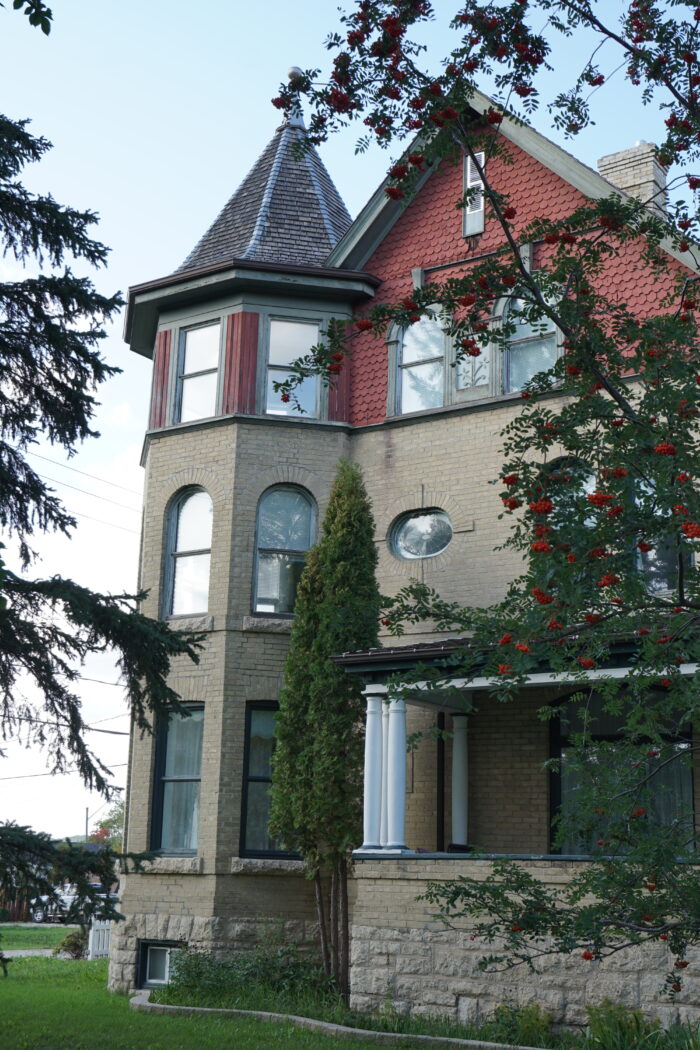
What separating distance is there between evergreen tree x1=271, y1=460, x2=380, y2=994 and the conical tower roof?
17.0ft

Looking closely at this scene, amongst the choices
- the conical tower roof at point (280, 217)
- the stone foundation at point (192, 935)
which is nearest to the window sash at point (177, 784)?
the stone foundation at point (192, 935)

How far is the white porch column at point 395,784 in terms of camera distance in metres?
14.9

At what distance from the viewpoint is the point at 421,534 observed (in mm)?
18359

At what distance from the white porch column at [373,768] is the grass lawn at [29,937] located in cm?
1696

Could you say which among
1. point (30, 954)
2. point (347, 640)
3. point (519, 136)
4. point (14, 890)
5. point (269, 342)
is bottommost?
point (30, 954)

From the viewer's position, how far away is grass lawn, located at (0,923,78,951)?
31328 millimetres

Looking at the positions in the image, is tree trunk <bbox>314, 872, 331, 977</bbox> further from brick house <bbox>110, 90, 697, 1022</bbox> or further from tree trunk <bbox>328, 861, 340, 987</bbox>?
brick house <bbox>110, 90, 697, 1022</bbox>

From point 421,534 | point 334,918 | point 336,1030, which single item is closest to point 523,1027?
point 336,1030

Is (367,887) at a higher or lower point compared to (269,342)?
lower

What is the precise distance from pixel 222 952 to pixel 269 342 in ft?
29.6

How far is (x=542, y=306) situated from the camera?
8.16 m

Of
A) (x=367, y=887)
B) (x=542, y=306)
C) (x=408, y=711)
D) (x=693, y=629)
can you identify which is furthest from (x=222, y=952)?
(x=542, y=306)

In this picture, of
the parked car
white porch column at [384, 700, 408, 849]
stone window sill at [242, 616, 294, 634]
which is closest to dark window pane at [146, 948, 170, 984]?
white porch column at [384, 700, 408, 849]

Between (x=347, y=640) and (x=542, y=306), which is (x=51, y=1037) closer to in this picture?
(x=347, y=640)
